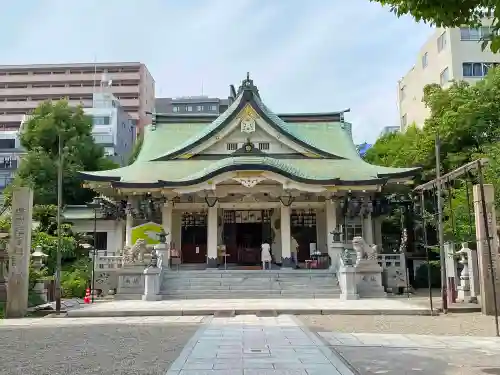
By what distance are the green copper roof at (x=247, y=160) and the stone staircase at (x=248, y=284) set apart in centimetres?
427

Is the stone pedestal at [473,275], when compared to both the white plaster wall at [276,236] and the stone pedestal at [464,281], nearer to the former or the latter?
the stone pedestal at [464,281]

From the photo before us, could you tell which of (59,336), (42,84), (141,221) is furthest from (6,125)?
(59,336)

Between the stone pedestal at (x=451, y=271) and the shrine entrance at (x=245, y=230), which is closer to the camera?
the stone pedestal at (x=451, y=271)

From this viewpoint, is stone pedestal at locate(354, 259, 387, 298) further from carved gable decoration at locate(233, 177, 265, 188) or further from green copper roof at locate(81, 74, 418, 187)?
carved gable decoration at locate(233, 177, 265, 188)

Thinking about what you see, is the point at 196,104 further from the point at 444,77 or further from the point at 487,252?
the point at 487,252

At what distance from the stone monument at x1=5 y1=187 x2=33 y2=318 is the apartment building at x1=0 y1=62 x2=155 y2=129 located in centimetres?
6341

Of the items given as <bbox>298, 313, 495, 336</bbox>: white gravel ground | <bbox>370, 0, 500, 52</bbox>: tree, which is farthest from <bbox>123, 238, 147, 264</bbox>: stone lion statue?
<bbox>370, 0, 500, 52</bbox>: tree

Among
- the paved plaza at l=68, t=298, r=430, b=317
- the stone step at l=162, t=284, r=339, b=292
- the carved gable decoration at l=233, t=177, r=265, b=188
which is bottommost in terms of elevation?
the paved plaza at l=68, t=298, r=430, b=317

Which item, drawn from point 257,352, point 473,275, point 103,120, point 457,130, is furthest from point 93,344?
point 103,120

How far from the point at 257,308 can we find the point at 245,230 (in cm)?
1077

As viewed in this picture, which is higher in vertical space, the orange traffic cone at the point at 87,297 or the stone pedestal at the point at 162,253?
the stone pedestal at the point at 162,253

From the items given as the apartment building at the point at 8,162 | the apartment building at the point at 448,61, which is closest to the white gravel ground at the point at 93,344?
the apartment building at the point at 448,61

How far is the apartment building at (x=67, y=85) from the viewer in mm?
77625

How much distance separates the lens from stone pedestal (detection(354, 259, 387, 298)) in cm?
1922
